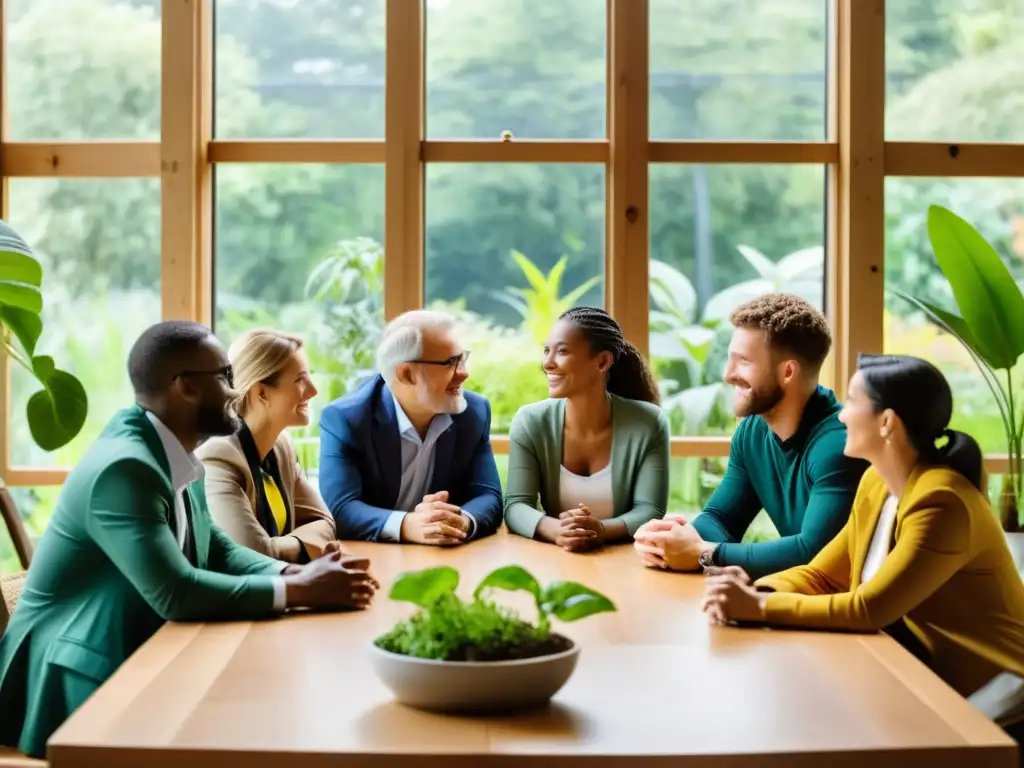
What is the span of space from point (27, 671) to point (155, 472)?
44 cm

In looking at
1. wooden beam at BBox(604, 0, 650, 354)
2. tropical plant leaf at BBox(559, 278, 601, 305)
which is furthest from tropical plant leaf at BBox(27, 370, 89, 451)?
wooden beam at BBox(604, 0, 650, 354)

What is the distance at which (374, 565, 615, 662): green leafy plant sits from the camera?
1718 millimetres

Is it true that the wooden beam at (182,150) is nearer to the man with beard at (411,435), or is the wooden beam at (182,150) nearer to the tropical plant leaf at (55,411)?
the tropical plant leaf at (55,411)

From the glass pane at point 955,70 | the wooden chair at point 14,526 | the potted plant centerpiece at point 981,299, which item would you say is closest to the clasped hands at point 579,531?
the potted plant centerpiece at point 981,299

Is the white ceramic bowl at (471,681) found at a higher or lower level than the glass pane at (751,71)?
lower

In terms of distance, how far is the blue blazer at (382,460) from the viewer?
346cm

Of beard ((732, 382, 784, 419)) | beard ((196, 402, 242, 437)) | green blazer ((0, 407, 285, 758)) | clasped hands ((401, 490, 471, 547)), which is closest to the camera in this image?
green blazer ((0, 407, 285, 758))

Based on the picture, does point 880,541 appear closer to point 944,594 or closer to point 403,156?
point 944,594

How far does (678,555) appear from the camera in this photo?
284cm

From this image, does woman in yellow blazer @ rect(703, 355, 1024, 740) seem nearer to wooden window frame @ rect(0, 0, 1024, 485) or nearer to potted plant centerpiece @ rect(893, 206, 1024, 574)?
potted plant centerpiece @ rect(893, 206, 1024, 574)

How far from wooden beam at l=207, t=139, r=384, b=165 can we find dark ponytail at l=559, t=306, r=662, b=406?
1352mm

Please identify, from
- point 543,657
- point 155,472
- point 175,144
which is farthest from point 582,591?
point 175,144

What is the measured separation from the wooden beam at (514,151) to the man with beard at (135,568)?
90.3 inches

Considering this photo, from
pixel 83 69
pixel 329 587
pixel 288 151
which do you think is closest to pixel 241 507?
pixel 329 587
